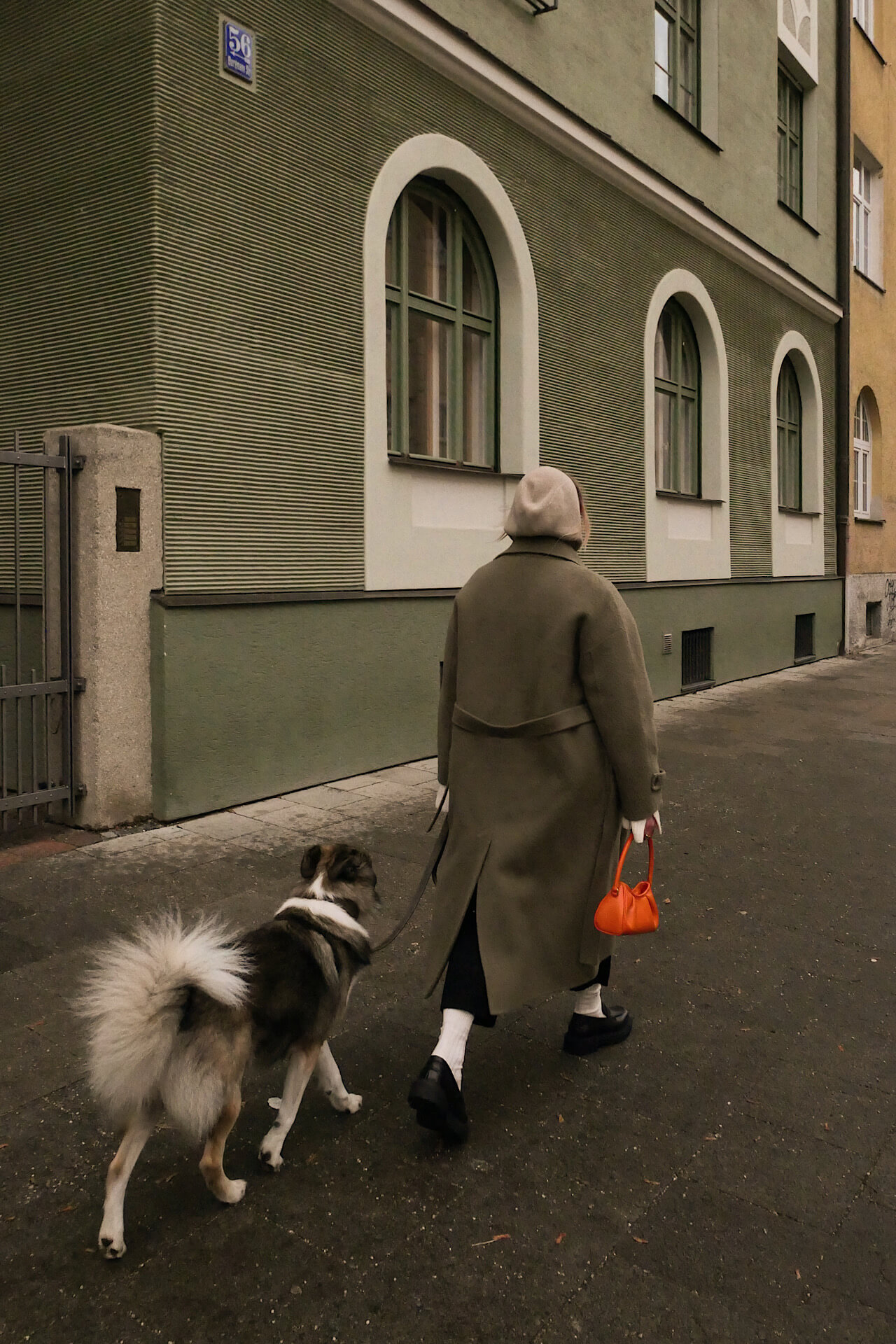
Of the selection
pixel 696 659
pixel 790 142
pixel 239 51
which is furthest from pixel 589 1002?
pixel 790 142

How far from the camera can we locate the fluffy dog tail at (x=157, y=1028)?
2.45m

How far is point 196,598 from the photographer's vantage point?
6625 mm

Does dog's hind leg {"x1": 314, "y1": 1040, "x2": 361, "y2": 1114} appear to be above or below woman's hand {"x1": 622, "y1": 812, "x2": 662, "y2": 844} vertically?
below

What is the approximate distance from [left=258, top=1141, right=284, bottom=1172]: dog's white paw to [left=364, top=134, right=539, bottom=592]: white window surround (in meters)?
5.55

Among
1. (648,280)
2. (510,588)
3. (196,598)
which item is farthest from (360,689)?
(648,280)

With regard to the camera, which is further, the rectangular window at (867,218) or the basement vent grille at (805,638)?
the rectangular window at (867,218)

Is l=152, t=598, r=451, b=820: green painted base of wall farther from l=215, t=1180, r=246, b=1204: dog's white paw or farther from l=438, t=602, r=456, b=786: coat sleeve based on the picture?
l=215, t=1180, r=246, b=1204: dog's white paw

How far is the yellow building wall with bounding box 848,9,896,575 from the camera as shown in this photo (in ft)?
60.8

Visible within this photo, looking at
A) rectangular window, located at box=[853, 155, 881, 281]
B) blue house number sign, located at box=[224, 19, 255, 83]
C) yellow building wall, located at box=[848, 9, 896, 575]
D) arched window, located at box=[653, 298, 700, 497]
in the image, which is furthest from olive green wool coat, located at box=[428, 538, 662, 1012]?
rectangular window, located at box=[853, 155, 881, 281]

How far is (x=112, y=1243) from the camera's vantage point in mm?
2557

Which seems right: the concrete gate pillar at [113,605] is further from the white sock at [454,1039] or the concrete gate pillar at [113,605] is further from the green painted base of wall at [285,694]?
the white sock at [454,1039]

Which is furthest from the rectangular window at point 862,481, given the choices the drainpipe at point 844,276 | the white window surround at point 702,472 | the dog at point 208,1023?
the dog at point 208,1023

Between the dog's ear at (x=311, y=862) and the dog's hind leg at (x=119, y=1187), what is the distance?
82 centimetres

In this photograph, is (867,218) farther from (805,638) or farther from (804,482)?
(805,638)
